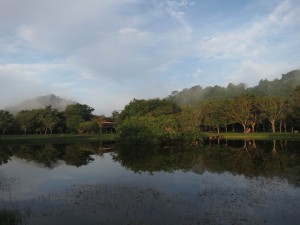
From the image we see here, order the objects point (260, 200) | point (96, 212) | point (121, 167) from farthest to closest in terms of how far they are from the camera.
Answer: point (121, 167) < point (260, 200) < point (96, 212)

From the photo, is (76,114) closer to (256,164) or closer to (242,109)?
(242,109)

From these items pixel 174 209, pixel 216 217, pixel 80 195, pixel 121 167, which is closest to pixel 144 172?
pixel 121 167

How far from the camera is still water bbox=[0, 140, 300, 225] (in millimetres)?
15633

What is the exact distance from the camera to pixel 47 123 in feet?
342

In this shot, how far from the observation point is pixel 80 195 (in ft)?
67.9

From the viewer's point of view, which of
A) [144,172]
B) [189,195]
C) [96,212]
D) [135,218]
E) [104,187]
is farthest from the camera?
[144,172]

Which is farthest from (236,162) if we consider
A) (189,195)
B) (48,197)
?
(48,197)

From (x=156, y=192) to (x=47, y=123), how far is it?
294ft

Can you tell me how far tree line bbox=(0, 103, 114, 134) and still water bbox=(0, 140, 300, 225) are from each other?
229 ft

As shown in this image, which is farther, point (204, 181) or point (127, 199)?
point (204, 181)

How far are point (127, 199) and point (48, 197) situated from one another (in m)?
5.16

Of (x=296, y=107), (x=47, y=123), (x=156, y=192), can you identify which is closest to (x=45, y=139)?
(x=47, y=123)

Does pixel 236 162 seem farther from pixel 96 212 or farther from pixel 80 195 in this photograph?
pixel 96 212

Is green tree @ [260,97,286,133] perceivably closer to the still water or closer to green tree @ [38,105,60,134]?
the still water
